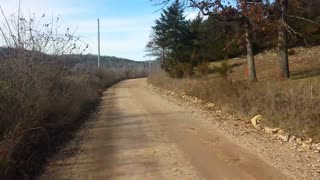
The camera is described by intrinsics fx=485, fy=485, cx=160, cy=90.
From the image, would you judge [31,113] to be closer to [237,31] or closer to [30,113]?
[30,113]

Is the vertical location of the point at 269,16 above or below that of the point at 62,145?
above

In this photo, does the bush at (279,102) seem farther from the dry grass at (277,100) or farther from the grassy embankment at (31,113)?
the grassy embankment at (31,113)

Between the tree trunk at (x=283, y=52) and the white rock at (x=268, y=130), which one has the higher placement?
the tree trunk at (x=283, y=52)

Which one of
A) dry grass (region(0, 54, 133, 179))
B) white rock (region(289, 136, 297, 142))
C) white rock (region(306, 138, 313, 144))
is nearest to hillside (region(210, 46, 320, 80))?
white rock (region(289, 136, 297, 142))

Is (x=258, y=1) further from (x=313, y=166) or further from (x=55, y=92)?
(x=313, y=166)

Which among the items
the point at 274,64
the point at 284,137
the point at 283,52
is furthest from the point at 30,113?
the point at 274,64

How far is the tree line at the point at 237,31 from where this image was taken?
20469 mm

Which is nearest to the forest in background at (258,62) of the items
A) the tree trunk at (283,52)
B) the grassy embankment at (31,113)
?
the tree trunk at (283,52)

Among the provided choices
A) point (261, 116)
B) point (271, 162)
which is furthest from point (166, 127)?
point (271, 162)

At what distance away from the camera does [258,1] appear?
66.0ft

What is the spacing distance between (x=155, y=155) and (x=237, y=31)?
547 inches

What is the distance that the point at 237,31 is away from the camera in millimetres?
22781

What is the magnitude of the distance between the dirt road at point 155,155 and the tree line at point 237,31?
7.35m

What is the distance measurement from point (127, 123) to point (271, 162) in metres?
6.72
